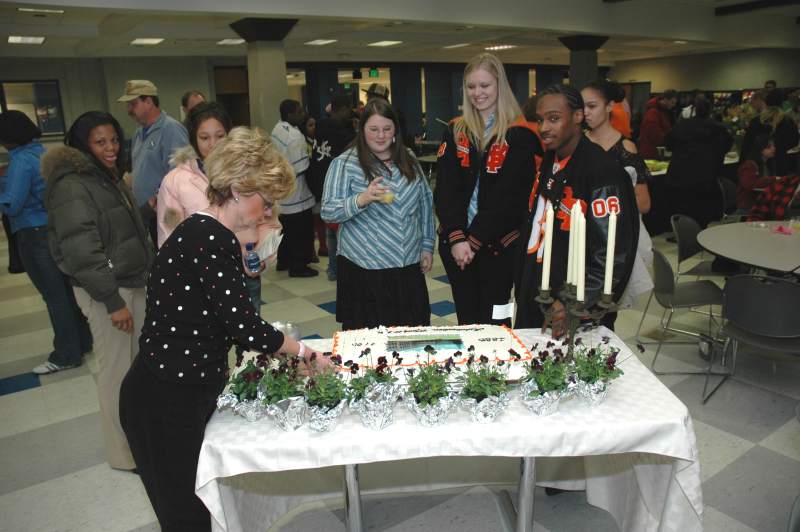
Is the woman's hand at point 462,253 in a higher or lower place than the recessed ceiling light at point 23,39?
lower

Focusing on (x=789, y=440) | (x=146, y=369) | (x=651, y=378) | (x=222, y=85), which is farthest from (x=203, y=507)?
(x=222, y=85)

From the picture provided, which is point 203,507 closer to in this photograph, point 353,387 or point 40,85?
point 353,387

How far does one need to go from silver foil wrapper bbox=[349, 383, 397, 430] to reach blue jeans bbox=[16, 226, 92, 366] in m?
2.98

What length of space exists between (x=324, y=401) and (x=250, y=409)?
22cm

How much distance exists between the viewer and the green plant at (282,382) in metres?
1.57

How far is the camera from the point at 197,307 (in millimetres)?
1584

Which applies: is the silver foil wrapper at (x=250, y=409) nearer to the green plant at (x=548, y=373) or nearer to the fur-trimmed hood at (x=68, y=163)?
the green plant at (x=548, y=373)

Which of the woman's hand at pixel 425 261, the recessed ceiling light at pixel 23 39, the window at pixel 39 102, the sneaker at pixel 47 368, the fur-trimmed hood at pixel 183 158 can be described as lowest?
the sneaker at pixel 47 368

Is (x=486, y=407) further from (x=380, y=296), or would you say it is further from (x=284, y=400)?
(x=380, y=296)

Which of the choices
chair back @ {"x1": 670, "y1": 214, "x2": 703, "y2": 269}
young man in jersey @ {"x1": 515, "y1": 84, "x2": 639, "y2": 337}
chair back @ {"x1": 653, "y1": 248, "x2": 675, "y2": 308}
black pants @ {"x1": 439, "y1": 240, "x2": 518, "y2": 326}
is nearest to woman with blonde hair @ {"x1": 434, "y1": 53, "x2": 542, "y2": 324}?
black pants @ {"x1": 439, "y1": 240, "x2": 518, "y2": 326}

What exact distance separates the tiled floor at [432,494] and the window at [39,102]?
11725 millimetres

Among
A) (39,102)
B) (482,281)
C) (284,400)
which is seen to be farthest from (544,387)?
(39,102)

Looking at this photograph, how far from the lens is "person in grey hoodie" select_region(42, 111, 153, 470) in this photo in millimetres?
2357

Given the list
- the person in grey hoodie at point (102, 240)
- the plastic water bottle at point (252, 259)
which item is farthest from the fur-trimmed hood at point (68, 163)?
the plastic water bottle at point (252, 259)
